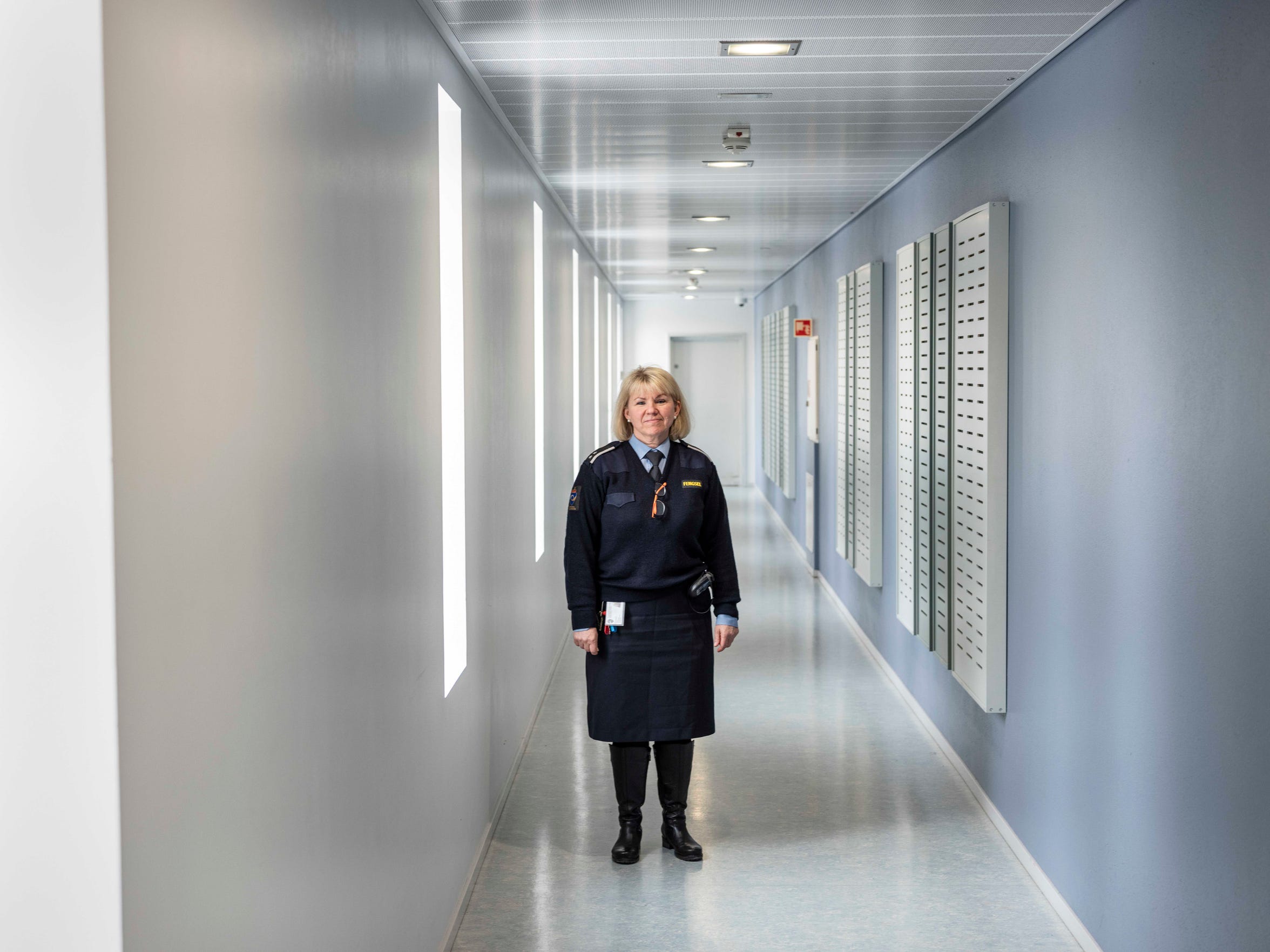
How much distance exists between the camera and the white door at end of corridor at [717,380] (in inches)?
635

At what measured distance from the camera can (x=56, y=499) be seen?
3.79 ft

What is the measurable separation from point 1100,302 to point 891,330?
9.31 feet

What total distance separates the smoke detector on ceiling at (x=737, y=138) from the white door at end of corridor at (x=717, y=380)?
11601 mm

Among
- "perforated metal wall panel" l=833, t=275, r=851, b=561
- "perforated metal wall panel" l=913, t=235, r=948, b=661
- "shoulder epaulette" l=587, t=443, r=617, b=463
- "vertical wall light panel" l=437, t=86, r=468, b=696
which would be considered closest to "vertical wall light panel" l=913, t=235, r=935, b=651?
"perforated metal wall panel" l=913, t=235, r=948, b=661

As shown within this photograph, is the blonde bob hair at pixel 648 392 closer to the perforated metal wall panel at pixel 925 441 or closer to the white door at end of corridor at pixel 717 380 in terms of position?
the perforated metal wall panel at pixel 925 441

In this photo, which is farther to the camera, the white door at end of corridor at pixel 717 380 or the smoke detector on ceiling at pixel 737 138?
the white door at end of corridor at pixel 717 380

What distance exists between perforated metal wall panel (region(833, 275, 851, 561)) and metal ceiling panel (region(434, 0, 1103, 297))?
917mm

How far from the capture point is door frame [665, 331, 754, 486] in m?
16.0

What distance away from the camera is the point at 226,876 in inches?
57.8

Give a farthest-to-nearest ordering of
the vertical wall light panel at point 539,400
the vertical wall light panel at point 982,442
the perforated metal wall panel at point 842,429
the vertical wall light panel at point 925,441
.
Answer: the perforated metal wall panel at point 842,429
the vertical wall light panel at point 539,400
the vertical wall light panel at point 925,441
the vertical wall light panel at point 982,442

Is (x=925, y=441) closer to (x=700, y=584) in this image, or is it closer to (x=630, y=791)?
(x=700, y=584)

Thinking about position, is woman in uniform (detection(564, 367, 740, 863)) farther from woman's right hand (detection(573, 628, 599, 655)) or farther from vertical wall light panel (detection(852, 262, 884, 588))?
vertical wall light panel (detection(852, 262, 884, 588))

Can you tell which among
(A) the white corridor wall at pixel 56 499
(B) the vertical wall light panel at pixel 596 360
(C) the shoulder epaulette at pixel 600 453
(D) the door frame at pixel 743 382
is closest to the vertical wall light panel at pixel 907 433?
(C) the shoulder epaulette at pixel 600 453

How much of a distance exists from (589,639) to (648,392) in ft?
2.53
